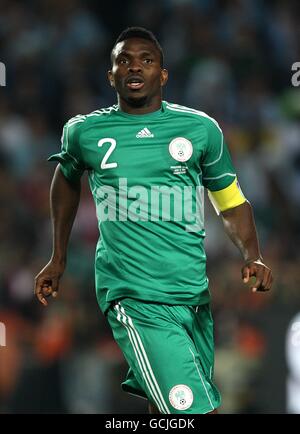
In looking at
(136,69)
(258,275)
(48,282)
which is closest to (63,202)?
(48,282)

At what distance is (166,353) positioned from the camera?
490 centimetres

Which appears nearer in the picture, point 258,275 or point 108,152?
point 258,275

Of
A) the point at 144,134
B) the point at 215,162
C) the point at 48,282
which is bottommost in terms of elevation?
the point at 48,282

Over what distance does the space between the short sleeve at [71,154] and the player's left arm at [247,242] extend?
73 centimetres

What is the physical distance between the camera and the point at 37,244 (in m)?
9.62

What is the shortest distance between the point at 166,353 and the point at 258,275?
0.53 m

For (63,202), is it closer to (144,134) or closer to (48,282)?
(48,282)

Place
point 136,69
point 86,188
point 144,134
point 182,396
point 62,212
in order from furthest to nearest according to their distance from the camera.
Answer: point 86,188
point 62,212
point 144,134
point 136,69
point 182,396

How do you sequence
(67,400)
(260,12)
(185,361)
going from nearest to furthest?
1. (185,361)
2. (67,400)
3. (260,12)

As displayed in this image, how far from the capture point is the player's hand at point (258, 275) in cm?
491

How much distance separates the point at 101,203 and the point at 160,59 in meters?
0.71

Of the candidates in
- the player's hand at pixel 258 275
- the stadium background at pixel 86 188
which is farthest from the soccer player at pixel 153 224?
the stadium background at pixel 86 188
